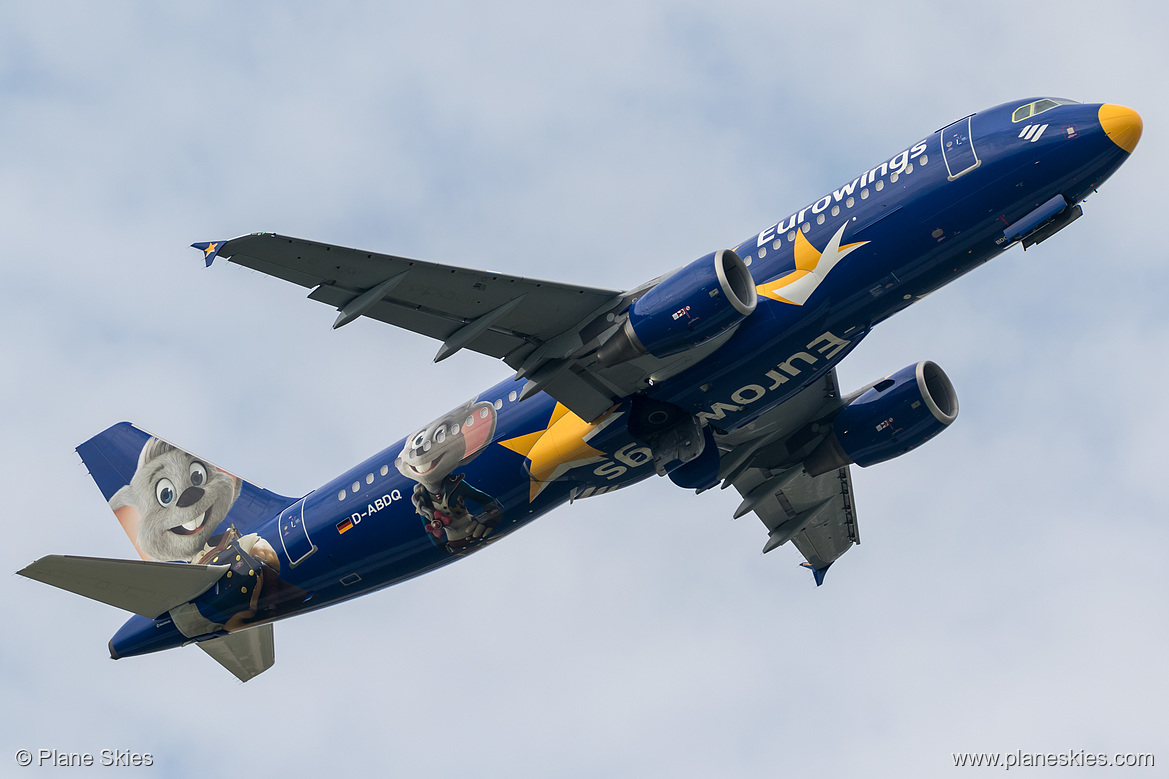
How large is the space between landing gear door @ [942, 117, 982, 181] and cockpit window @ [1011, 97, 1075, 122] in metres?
1.19

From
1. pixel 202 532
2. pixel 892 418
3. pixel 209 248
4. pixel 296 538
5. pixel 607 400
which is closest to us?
pixel 209 248

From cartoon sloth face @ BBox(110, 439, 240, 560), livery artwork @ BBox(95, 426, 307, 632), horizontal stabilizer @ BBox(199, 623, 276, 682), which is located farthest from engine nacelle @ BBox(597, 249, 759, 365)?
cartoon sloth face @ BBox(110, 439, 240, 560)

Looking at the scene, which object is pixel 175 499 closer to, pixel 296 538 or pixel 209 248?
pixel 296 538

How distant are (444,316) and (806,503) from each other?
1706 centimetres

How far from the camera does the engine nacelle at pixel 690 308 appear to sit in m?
31.0

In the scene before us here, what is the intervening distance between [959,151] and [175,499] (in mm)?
27162

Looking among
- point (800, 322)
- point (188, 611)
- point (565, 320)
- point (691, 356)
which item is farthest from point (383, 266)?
point (188, 611)

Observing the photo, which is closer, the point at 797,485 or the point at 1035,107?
the point at 1035,107

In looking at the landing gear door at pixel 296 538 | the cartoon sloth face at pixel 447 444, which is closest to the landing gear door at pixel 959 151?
the cartoon sloth face at pixel 447 444

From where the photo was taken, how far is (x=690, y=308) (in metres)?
31.2

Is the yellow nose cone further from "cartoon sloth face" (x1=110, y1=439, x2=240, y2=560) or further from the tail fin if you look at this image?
"cartoon sloth face" (x1=110, y1=439, x2=240, y2=560)

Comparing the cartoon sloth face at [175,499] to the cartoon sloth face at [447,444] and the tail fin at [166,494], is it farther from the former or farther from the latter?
the cartoon sloth face at [447,444]

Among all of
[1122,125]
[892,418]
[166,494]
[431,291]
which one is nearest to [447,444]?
[431,291]

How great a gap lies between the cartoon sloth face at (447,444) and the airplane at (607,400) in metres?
0.06
